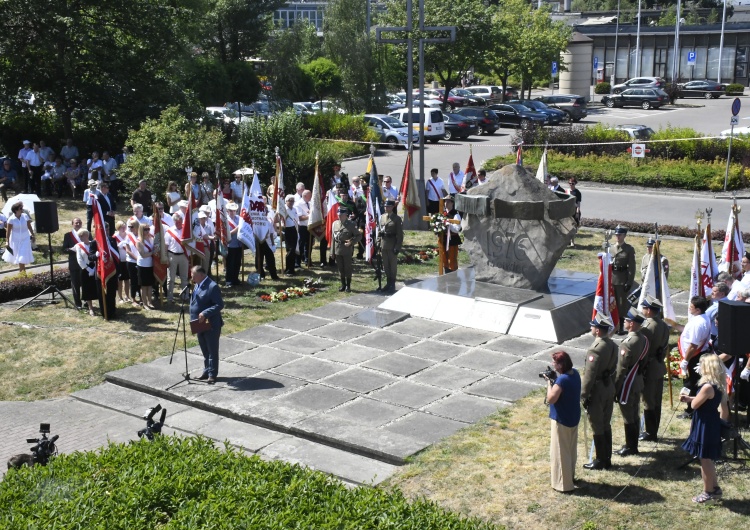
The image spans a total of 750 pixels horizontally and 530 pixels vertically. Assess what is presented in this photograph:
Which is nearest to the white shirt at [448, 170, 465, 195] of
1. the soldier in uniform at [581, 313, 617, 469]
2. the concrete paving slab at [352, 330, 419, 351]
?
the concrete paving slab at [352, 330, 419, 351]

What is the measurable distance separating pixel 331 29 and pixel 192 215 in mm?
33524

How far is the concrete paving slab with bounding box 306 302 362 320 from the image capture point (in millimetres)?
16469

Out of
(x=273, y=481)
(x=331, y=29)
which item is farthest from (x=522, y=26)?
(x=273, y=481)

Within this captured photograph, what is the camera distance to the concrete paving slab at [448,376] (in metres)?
13.2

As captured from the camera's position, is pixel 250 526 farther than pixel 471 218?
No

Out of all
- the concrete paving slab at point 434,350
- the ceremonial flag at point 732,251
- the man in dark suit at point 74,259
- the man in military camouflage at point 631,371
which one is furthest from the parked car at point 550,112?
the man in military camouflage at point 631,371

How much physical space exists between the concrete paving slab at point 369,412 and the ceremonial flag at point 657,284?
13.2 feet

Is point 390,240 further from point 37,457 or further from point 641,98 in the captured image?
point 641,98

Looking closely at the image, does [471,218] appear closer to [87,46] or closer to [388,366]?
[388,366]

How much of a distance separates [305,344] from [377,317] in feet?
5.72

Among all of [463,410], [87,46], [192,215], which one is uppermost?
[87,46]

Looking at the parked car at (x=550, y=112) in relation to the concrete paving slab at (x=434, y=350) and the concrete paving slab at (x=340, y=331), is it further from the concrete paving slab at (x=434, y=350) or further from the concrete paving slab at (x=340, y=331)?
the concrete paving slab at (x=434, y=350)

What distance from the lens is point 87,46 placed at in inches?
1171

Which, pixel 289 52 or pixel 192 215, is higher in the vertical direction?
pixel 289 52
